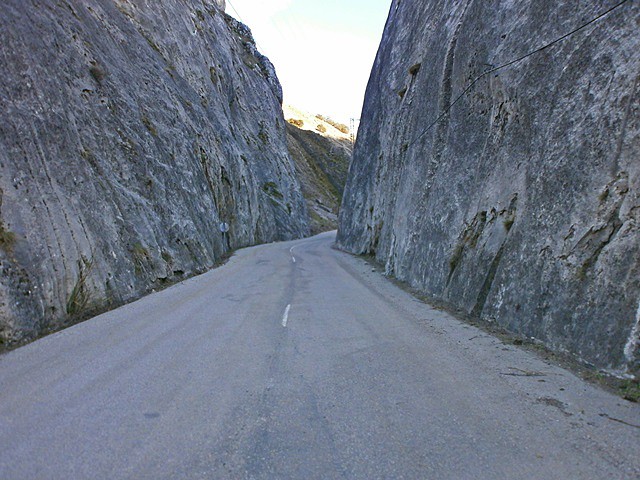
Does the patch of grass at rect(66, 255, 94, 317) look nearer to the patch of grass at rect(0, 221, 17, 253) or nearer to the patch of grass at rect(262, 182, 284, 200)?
the patch of grass at rect(0, 221, 17, 253)

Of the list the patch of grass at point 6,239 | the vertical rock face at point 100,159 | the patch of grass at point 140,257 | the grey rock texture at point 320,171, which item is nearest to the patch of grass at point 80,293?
the vertical rock face at point 100,159

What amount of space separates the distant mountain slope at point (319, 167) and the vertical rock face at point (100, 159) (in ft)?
114

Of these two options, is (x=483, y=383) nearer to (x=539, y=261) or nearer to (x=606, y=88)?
(x=539, y=261)

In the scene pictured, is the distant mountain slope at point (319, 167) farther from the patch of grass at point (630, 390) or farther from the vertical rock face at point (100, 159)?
the patch of grass at point (630, 390)

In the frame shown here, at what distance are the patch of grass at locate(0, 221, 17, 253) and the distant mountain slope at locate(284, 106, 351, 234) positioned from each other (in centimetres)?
4838

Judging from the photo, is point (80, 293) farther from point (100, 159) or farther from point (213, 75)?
point (213, 75)

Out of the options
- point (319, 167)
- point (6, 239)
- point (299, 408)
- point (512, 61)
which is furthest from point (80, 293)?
point (319, 167)

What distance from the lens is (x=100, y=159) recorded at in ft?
40.0

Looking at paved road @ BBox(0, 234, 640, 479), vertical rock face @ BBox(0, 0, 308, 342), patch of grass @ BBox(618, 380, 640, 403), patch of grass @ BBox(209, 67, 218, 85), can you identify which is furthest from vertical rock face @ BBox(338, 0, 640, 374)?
patch of grass @ BBox(209, 67, 218, 85)

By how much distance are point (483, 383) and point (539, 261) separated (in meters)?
2.99

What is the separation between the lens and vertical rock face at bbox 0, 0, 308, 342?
27.0ft

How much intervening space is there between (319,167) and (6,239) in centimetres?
6810

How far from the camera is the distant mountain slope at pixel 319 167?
2520 inches

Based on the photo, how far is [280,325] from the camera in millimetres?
8133
